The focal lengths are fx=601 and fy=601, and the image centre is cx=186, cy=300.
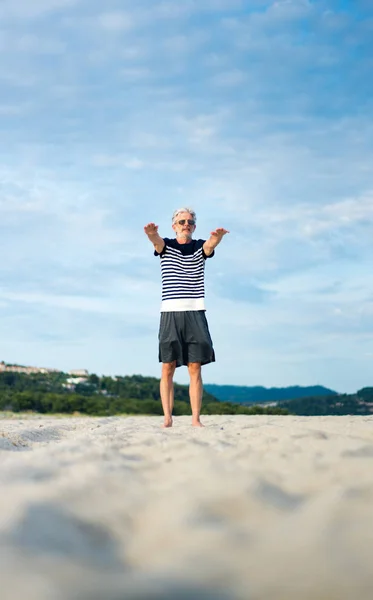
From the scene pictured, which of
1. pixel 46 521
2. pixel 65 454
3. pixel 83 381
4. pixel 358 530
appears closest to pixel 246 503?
pixel 358 530

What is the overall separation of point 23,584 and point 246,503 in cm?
79

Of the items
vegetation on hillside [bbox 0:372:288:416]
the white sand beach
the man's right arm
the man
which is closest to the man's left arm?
the man

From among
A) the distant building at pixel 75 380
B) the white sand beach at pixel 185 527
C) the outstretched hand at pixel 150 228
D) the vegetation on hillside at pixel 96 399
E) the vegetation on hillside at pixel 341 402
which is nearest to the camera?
the white sand beach at pixel 185 527

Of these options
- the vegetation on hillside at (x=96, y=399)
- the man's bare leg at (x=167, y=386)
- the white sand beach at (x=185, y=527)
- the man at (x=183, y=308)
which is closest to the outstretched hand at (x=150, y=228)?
the man at (x=183, y=308)

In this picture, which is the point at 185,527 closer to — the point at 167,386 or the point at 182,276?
the point at 167,386

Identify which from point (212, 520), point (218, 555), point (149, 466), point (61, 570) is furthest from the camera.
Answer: point (149, 466)

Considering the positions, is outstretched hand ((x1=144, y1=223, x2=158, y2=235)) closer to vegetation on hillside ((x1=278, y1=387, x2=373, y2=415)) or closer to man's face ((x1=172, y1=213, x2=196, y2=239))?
man's face ((x1=172, y1=213, x2=196, y2=239))

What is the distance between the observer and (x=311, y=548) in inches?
53.6

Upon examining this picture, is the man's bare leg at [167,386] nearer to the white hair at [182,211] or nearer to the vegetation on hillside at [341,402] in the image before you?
the white hair at [182,211]

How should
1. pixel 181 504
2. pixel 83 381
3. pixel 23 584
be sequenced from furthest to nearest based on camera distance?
1. pixel 83 381
2. pixel 181 504
3. pixel 23 584

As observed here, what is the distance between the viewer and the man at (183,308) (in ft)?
21.0

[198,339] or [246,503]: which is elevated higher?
[198,339]

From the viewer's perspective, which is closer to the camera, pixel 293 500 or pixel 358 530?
pixel 358 530

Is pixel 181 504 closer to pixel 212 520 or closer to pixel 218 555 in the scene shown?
pixel 212 520
